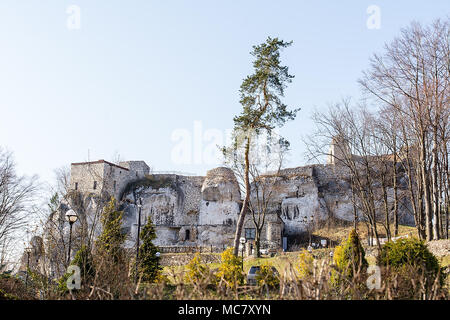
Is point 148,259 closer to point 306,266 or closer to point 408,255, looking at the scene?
point 306,266

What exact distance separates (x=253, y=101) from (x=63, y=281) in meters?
13.4

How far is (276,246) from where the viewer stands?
120 ft

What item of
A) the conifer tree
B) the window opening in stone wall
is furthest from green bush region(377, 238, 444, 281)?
the window opening in stone wall

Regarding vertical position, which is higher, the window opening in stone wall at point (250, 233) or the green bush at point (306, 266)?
the window opening in stone wall at point (250, 233)

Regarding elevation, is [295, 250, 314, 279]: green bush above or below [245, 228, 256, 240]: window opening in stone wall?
below

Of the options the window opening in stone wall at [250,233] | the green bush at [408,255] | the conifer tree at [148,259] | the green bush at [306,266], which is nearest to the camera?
the green bush at [306,266]

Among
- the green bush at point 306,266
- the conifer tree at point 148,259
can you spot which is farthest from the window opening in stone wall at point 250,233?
the green bush at point 306,266

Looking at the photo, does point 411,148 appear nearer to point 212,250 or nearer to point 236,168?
point 236,168

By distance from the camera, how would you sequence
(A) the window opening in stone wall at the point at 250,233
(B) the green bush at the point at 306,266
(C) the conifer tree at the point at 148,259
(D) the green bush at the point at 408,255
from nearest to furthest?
(B) the green bush at the point at 306,266, (D) the green bush at the point at 408,255, (C) the conifer tree at the point at 148,259, (A) the window opening in stone wall at the point at 250,233

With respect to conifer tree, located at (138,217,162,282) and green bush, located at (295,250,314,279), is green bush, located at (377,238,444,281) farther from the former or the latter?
conifer tree, located at (138,217,162,282)

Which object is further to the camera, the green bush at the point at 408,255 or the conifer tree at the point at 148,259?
the conifer tree at the point at 148,259

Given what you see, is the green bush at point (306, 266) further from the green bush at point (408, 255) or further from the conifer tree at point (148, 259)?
the conifer tree at point (148, 259)

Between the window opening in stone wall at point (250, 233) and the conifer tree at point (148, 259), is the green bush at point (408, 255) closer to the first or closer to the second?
the conifer tree at point (148, 259)
